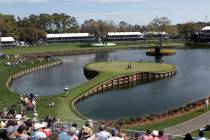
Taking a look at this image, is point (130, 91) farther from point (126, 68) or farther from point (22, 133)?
point (22, 133)

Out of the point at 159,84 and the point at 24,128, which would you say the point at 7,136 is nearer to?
the point at 24,128

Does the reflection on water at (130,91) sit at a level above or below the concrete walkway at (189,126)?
below

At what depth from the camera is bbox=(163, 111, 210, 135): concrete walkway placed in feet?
118

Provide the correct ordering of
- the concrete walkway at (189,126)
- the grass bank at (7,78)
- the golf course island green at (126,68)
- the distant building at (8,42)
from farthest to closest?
the distant building at (8,42)
the golf course island green at (126,68)
the grass bank at (7,78)
the concrete walkway at (189,126)

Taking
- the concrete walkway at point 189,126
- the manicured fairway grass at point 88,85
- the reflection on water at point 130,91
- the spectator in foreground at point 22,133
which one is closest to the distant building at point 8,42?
the reflection on water at point 130,91

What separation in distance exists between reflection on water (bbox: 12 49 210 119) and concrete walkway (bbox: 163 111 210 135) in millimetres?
14764

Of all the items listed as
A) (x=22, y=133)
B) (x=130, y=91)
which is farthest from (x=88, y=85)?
(x=22, y=133)

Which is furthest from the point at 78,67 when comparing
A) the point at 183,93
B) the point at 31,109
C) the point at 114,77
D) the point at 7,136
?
the point at 7,136

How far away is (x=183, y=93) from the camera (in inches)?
2704

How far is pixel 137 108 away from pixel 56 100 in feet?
36.9

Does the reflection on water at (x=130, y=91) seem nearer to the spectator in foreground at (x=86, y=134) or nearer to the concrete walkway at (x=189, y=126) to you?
the concrete walkway at (x=189, y=126)

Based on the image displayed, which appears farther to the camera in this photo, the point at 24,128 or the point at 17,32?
the point at 17,32

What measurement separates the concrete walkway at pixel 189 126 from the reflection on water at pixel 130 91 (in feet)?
48.4

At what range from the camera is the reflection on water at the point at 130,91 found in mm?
56812
